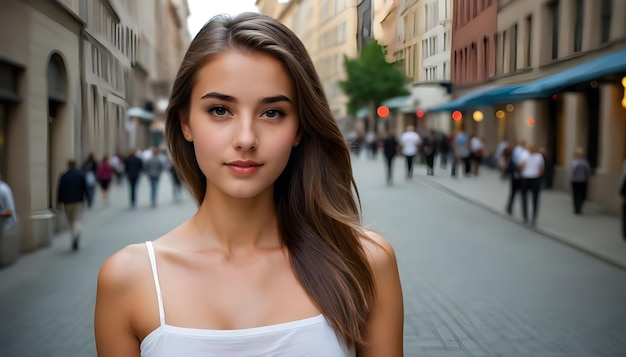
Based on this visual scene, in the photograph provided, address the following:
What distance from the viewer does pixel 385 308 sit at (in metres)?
1.56

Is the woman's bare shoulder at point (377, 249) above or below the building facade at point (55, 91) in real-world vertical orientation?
below

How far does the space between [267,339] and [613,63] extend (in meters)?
0.95

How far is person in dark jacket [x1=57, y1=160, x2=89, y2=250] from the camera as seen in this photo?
1340mm

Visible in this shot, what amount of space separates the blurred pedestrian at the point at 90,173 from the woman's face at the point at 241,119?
224 millimetres

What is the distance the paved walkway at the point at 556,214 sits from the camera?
1400mm

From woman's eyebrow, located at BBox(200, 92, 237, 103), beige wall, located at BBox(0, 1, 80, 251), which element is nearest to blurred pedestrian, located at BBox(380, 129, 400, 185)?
woman's eyebrow, located at BBox(200, 92, 237, 103)

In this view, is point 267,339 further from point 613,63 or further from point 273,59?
point 613,63

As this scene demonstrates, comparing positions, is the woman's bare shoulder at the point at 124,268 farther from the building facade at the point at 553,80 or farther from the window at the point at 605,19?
the window at the point at 605,19

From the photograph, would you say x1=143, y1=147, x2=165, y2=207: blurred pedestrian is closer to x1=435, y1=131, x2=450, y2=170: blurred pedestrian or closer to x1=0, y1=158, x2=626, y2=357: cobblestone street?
x1=0, y1=158, x2=626, y2=357: cobblestone street

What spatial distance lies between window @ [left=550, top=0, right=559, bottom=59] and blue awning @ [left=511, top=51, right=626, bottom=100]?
50 millimetres

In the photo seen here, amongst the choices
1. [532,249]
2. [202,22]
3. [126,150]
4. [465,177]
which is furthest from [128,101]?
[532,249]

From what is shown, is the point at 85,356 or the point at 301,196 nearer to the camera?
the point at 85,356

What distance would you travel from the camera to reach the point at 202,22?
153 cm

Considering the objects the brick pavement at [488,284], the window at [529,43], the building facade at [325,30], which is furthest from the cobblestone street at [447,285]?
the window at [529,43]
